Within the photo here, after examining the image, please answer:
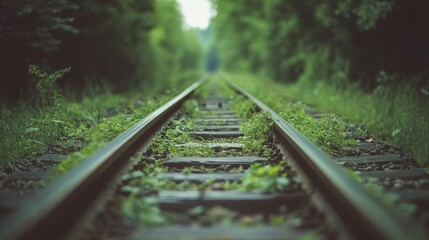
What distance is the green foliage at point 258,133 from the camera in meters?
3.53

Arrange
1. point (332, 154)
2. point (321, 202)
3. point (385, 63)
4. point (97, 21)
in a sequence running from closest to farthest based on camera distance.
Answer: point (321, 202)
point (332, 154)
point (385, 63)
point (97, 21)

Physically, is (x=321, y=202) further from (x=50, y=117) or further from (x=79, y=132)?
(x=50, y=117)

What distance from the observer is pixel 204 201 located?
2221mm

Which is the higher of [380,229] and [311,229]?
[380,229]

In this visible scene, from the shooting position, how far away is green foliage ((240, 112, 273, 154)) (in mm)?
3526

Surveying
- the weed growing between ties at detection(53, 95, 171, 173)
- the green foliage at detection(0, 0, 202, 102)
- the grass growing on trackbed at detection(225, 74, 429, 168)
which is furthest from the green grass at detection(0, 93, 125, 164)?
the grass growing on trackbed at detection(225, 74, 429, 168)

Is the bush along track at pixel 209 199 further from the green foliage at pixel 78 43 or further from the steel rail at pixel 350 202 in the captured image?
the green foliage at pixel 78 43

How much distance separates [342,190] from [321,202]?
0.22m

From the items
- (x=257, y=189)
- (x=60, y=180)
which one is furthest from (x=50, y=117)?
(x=257, y=189)

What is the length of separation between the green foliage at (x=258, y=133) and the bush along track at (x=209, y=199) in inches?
0.6

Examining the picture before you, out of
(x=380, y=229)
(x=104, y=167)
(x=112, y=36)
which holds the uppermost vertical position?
(x=112, y=36)

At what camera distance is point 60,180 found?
203 cm

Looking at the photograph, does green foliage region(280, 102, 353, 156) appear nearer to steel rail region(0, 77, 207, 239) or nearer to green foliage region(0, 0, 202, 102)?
steel rail region(0, 77, 207, 239)

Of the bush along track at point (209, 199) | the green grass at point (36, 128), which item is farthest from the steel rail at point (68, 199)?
the green grass at point (36, 128)
